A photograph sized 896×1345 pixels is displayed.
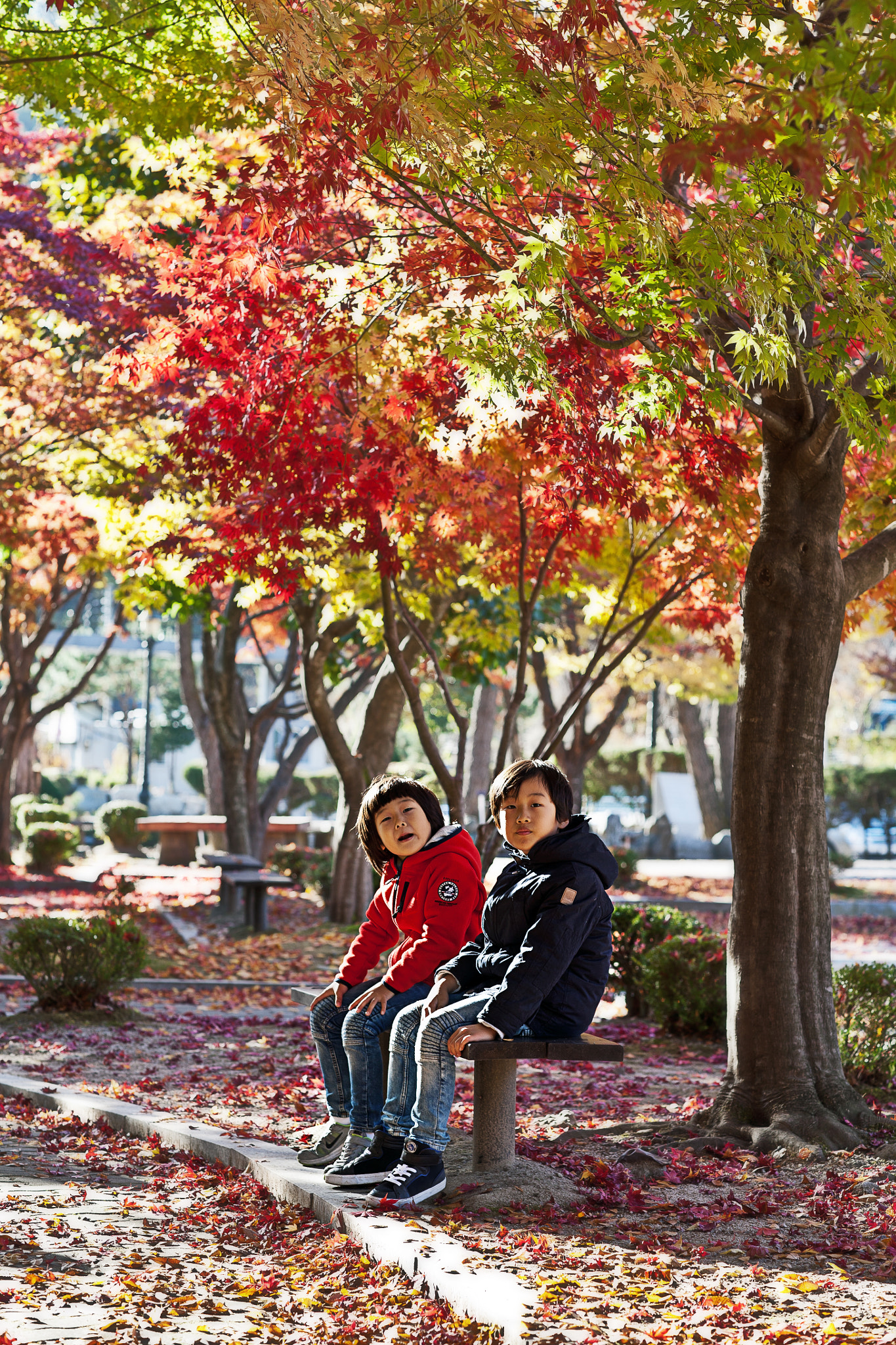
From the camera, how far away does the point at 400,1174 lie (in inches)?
174

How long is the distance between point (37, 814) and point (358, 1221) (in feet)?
80.4

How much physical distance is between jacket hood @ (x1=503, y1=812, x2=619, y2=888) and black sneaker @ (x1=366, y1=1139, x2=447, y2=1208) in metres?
1.03

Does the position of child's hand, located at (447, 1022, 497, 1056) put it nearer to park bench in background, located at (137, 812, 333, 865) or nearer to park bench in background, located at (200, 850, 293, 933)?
park bench in background, located at (200, 850, 293, 933)

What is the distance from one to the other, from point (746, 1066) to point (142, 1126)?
2.66 m

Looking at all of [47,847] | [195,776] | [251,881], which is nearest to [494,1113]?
[251,881]

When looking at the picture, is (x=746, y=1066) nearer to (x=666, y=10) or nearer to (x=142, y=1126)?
(x=142, y=1126)

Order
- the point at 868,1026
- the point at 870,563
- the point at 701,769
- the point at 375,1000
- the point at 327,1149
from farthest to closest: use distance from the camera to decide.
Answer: the point at 701,769 → the point at 868,1026 → the point at 870,563 → the point at 327,1149 → the point at 375,1000

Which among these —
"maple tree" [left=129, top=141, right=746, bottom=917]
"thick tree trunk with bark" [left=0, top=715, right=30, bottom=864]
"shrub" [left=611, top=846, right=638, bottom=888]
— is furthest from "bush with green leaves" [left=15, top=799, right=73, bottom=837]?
"maple tree" [left=129, top=141, right=746, bottom=917]

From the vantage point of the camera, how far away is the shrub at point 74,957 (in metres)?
8.77

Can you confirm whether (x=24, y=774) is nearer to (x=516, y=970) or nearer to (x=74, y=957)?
(x=74, y=957)

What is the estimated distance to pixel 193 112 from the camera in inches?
324

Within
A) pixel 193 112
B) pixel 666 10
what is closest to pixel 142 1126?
pixel 666 10

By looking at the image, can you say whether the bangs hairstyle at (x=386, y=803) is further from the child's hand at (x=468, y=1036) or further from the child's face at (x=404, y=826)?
the child's hand at (x=468, y=1036)

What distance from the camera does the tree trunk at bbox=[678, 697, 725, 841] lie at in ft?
91.8
